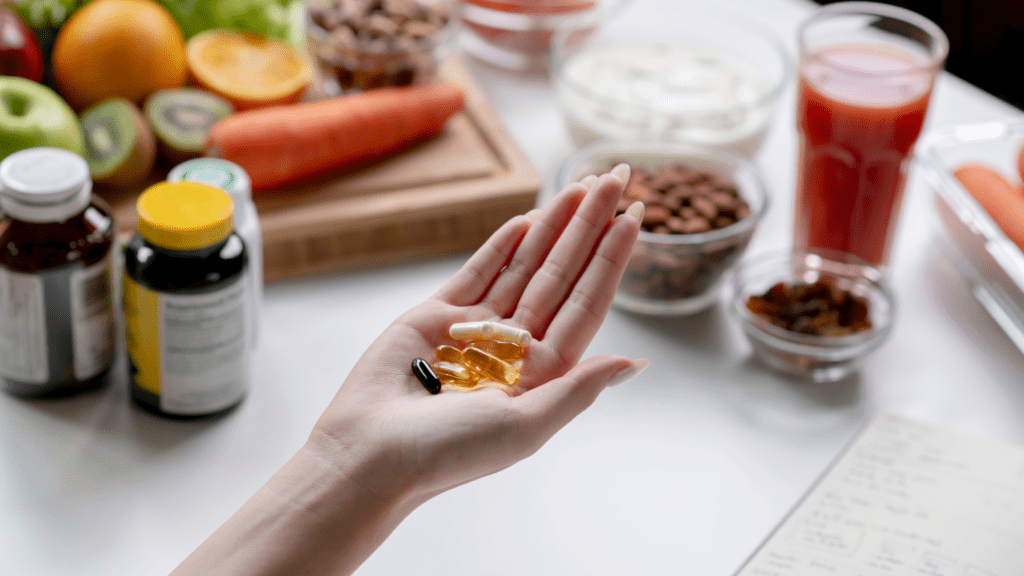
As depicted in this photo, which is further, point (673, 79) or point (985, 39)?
point (985, 39)

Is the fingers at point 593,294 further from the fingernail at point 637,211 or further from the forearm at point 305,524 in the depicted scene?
the forearm at point 305,524

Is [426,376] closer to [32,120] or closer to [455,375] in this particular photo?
[455,375]

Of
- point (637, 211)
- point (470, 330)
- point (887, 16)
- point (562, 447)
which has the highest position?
point (887, 16)

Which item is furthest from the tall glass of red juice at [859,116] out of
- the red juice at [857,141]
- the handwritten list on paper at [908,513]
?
the handwritten list on paper at [908,513]

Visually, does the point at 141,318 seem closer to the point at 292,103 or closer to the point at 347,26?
the point at 292,103

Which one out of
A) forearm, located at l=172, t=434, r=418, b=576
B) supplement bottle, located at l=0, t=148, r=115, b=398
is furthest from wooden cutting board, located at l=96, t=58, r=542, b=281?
forearm, located at l=172, t=434, r=418, b=576

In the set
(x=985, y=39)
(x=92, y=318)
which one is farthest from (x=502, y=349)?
(x=985, y=39)

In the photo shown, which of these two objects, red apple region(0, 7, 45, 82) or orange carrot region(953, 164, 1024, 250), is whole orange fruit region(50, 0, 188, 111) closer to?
red apple region(0, 7, 45, 82)
